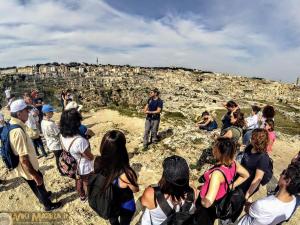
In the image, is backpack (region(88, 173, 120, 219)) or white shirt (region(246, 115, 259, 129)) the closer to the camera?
backpack (region(88, 173, 120, 219))

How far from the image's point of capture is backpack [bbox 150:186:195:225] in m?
2.92

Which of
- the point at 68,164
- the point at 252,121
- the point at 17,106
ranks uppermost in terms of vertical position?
the point at 17,106

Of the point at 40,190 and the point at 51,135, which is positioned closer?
the point at 40,190

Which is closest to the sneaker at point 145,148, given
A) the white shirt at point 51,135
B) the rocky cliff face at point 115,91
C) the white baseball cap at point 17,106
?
the white shirt at point 51,135

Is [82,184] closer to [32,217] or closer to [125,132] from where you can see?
[32,217]

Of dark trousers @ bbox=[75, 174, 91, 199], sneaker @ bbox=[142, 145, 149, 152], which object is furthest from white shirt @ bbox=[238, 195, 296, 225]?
sneaker @ bbox=[142, 145, 149, 152]

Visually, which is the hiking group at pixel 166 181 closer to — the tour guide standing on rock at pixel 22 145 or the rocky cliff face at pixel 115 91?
the tour guide standing on rock at pixel 22 145

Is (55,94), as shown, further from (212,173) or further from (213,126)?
(212,173)

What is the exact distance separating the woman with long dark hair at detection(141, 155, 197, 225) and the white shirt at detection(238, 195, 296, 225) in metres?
1.01

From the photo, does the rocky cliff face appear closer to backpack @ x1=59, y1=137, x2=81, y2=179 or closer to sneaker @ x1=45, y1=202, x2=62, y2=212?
sneaker @ x1=45, y1=202, x2=62, y2=212

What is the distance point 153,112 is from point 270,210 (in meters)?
6.60

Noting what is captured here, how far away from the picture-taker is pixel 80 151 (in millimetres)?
4992

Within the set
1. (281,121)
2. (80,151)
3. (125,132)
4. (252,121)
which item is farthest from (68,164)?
(281,121)

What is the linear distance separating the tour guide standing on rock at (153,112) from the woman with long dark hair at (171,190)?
661cm
